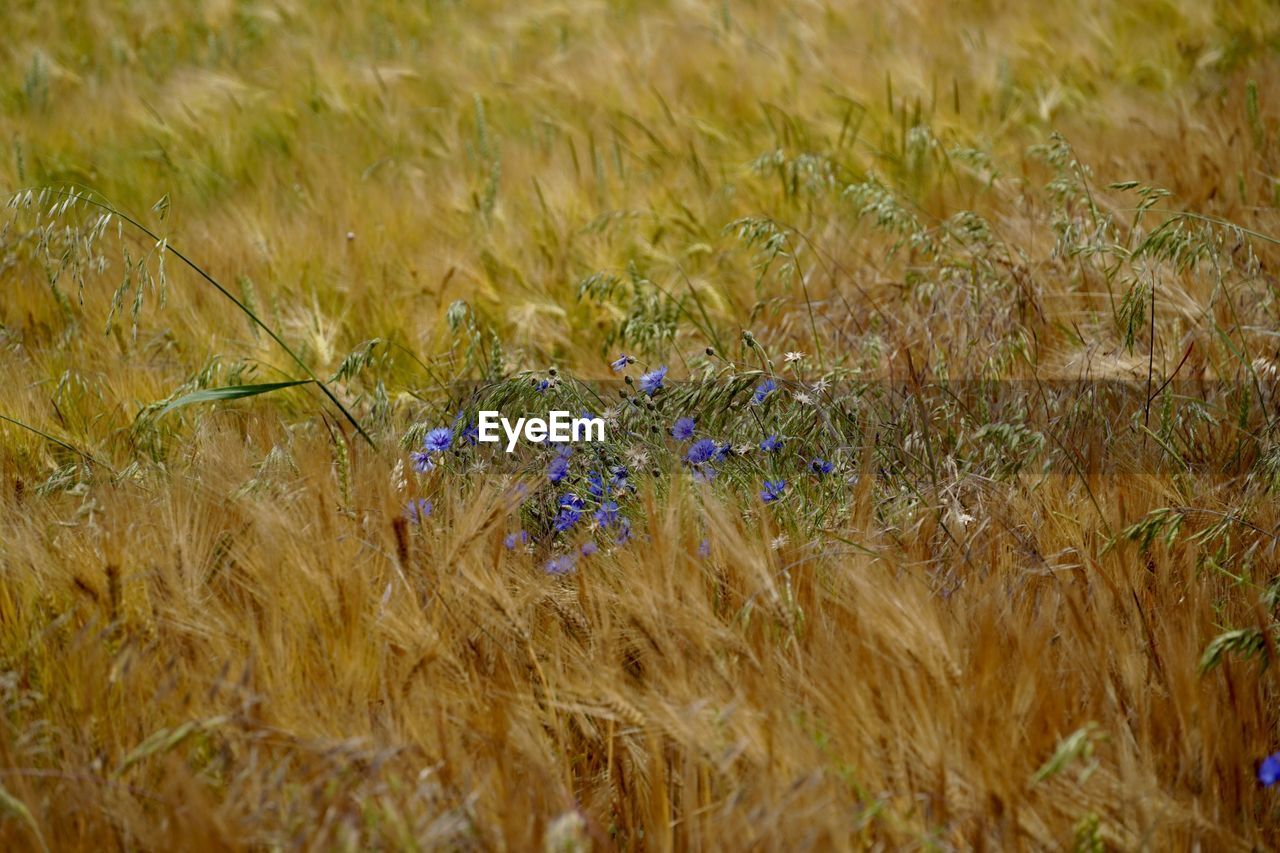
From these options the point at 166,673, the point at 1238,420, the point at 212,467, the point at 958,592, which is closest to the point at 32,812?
the point at 166,673

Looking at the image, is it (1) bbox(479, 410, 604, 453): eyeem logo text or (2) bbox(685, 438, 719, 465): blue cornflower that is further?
(1) bbox(479, 410, 604, 453): eyeem logo text

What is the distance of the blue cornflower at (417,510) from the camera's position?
5.14 feet

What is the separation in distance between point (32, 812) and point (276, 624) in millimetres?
328

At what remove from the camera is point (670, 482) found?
1726 mm

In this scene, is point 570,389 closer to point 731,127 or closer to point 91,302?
point 91,302

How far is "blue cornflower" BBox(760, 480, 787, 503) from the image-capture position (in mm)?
1729

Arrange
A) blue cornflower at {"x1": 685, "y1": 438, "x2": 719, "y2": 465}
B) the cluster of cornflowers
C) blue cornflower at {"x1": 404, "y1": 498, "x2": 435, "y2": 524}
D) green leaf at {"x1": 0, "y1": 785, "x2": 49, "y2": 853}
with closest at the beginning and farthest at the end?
green leaf at {"x1": 0, "y1": 785, "x2": 49, "y2": 853} → blue cornflower at {"x1": 404, "y1": 498, "x2": 435, "y2": 524} → the cluster of cornflowers → blue cornflower at {"x1": 685, "y1": 438, "x2": 719, "y2": 465}

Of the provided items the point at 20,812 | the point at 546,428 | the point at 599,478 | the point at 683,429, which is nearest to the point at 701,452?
the point at 683,429

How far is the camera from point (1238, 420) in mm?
1816

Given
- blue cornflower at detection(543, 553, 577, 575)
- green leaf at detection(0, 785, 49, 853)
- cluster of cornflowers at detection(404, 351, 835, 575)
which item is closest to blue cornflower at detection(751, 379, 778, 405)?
cluster of cornflowers at detection(404, 351, 835, 575)

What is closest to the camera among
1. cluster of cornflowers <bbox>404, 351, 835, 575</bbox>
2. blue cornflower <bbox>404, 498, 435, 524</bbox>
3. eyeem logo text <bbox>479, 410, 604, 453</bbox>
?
blue cornflower <bbox>404, 498, 435, 524</bbox>

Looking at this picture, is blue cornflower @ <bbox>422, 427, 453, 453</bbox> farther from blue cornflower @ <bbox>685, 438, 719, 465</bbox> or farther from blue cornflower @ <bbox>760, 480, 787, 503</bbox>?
blue cornflower @ <bbox>760, 480, 787, 503</bbox>

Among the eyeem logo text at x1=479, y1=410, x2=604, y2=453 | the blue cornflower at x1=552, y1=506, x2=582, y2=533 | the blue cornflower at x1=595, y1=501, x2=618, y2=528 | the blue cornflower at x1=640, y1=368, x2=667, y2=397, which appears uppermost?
the blue cornflower at x1=640, y1=368, x2=667, y2=397

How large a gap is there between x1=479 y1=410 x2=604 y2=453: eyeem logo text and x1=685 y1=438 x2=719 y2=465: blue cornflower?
170 millimetres
